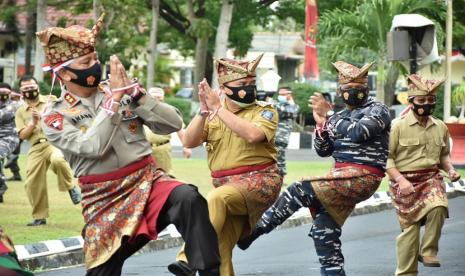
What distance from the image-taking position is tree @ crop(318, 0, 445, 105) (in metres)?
34.0

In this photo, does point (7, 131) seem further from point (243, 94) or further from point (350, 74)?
point (243, 94)

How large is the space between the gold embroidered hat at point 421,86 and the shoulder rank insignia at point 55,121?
13.6 feet

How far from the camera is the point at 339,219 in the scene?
31.6 ft

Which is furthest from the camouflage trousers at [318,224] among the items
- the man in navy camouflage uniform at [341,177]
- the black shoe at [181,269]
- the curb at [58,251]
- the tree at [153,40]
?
the tree at [153,40]

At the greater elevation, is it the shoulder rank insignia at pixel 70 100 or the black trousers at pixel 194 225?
the shoulder rank insignia at pixel 70 100

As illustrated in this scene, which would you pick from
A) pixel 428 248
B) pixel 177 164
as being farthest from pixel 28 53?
pixel 428 248

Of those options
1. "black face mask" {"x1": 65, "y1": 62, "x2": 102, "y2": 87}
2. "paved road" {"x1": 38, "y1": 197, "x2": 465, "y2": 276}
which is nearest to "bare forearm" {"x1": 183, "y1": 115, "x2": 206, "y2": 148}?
"black face mask" {"x1": 65, "y1": 62, "x2": 102, "y2": 87}

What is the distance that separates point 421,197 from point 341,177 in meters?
1.36

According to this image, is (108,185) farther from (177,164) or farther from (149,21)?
(149,21)

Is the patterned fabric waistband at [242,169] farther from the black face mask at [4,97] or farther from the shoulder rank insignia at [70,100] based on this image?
the black face mask at [4,97]

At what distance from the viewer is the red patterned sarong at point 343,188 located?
952 cm

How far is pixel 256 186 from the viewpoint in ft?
29.4

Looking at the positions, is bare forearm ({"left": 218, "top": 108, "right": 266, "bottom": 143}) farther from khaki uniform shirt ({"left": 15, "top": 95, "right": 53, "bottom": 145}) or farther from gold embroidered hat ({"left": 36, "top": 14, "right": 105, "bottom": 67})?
khaki uniform shirt ({"left": 15, "top": 95, "right": 53, "bottom": 145})

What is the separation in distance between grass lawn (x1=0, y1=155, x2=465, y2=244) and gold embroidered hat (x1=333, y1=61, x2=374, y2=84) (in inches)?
176
